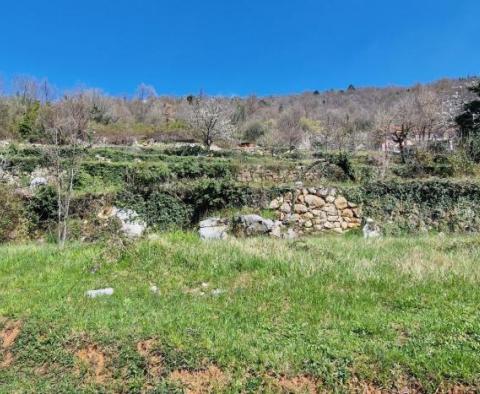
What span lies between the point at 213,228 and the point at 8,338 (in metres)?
7.20

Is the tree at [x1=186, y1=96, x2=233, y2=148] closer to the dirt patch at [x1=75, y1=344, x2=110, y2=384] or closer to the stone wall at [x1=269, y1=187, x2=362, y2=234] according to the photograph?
the stone wall at [x1=269, y1=187, x2=362, y2=234]

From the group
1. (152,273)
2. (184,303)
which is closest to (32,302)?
(152,273)

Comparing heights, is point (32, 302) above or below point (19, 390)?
above

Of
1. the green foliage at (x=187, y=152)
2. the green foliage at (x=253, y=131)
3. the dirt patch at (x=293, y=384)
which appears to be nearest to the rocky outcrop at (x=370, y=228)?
the dirt patch at (x=293, y=384)

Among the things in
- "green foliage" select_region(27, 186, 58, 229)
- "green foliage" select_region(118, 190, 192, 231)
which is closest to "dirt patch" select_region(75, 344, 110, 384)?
"green foliage" select_region(118, 190, 192, 231)

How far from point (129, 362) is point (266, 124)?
49.6m

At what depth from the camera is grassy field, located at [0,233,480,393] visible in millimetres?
3543

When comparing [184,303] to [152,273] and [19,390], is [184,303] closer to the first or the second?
[152,273]

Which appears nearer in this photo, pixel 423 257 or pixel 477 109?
pixel 423 257

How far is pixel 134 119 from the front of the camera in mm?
61188

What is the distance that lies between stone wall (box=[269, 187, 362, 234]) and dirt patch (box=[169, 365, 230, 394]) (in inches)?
340

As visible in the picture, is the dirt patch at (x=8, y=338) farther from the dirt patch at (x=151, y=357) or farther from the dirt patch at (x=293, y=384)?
the dirt patch at (x=293, y=384)

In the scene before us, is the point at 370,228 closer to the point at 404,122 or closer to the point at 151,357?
the point at 151,357

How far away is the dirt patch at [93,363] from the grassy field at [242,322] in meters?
0.01
